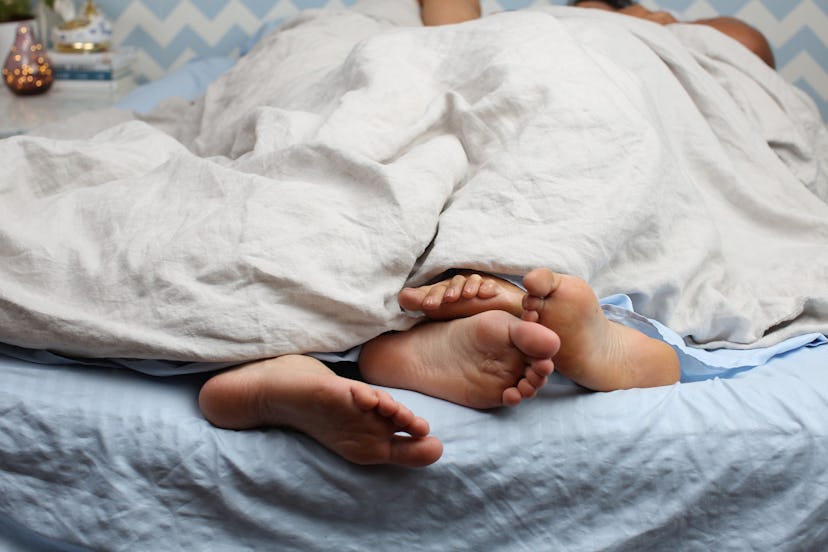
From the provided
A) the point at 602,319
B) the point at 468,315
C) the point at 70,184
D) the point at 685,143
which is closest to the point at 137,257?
the point at 70,184

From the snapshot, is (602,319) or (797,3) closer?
(602,319)

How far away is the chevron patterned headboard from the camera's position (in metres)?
2.46

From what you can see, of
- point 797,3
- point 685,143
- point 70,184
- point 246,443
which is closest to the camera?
point 246,443

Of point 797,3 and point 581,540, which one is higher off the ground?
point 797,3

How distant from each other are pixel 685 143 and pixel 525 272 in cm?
52

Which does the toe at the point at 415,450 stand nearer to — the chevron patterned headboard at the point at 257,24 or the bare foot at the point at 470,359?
the bare foot at the point at 470,359

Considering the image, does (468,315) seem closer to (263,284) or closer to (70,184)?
(263,284)

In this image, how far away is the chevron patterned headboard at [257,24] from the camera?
2.46m

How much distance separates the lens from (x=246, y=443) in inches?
34.3

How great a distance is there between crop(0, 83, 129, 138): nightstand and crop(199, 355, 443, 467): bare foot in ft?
4.66

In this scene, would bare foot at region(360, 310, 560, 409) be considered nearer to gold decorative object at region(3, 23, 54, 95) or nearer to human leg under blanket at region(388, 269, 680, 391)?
human leg under blanket at region(388, 269, 680, 391)

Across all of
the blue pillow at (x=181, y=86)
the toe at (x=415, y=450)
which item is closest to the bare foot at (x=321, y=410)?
the toe at (x=415, y=450)

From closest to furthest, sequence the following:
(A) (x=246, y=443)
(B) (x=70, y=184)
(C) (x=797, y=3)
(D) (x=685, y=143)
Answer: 1. (A) (x=246, y=443)
2. (B) (x=70, y=184)
3. (D) (x=685, y=143)
4. (C) (x=797, y=3)

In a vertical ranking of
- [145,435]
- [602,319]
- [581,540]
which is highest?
[602,319]
